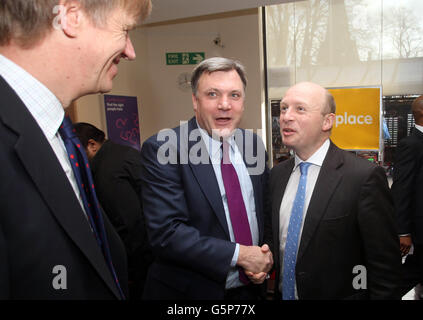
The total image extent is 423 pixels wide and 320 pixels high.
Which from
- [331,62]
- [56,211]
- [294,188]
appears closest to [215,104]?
[294,188]

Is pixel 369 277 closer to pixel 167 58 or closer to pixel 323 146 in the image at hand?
pixel 323 146

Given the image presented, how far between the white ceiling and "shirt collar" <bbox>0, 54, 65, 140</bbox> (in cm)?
401

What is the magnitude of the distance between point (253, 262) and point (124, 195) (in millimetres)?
1463

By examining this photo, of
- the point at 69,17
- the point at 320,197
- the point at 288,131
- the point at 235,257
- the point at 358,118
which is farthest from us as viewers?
the point at 358,118

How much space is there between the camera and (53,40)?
27.2 inches

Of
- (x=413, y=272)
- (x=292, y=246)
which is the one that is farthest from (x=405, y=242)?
(x=292, y=246)

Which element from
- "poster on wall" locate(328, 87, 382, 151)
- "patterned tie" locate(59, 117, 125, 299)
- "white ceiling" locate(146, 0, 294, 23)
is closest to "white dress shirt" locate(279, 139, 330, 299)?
"patterned tie" locate(59, 117, 125, 299)

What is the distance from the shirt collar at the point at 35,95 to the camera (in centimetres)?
66

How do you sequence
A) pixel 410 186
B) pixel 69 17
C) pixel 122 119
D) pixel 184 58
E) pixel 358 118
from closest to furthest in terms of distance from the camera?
pixel 69 17 → pixel 410 186 → pixel 358 118 → pixel 122 119 → pixel 184 58

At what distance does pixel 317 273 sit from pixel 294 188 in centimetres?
48

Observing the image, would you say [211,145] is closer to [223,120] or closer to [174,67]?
[223,120]

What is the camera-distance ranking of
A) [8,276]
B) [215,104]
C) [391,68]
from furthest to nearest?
[391,68], [215,104], [8,276]

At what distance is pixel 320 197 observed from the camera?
5.18ft
